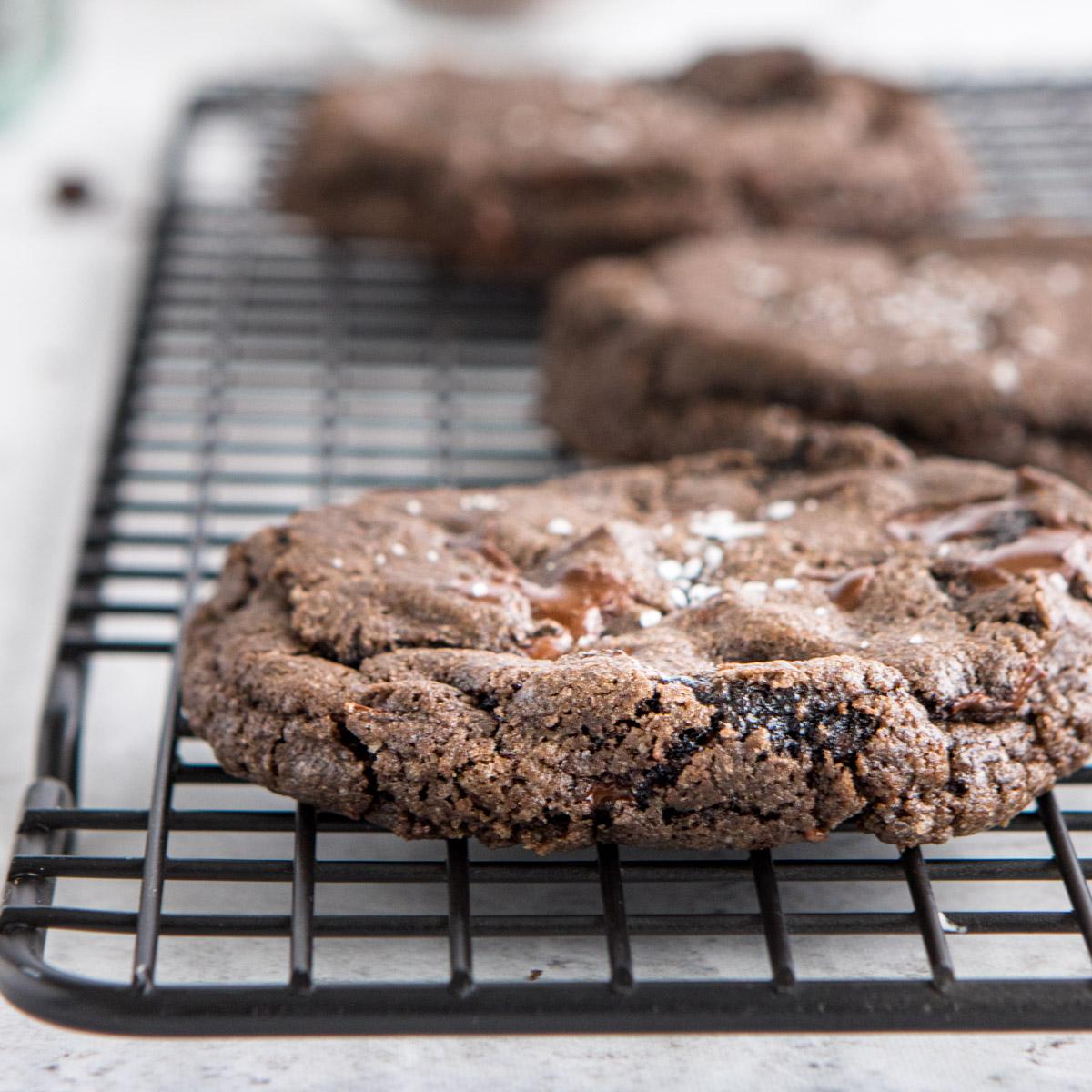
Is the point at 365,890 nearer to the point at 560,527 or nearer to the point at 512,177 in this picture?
the point at 560,527

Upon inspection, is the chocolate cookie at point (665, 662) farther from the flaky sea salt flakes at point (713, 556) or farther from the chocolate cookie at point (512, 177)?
the chocolate cookie at point (512, 177)

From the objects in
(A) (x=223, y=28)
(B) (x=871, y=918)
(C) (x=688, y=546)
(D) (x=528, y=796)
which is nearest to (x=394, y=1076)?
(D) (x=528, y=796)

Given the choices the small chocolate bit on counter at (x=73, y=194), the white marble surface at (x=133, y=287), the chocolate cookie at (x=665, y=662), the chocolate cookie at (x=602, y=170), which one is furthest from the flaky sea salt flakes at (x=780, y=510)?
the small chocolate bit on counter at (x=73, y=194)

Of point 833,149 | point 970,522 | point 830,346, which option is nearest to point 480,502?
point 970,522

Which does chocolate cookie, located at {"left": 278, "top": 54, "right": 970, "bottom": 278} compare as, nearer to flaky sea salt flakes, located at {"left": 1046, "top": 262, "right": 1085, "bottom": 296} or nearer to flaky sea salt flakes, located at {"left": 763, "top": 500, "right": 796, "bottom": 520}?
flaky sea salt flakes, located at {"left": 1046, "top": 262, "right": 1085, "bottom": 296}

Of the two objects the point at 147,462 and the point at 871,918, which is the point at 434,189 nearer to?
the point at 147,462

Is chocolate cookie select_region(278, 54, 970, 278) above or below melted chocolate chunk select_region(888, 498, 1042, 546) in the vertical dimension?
above

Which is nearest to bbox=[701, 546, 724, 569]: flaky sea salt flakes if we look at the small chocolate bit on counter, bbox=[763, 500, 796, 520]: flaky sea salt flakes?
bbox=[763, 500, 796, 520]: flaky sea salt flakes
